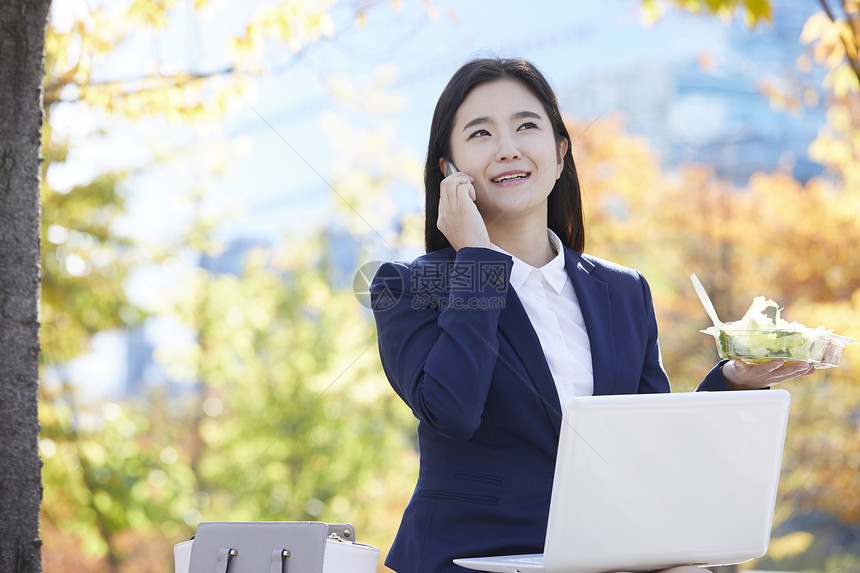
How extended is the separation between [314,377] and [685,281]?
458 cm

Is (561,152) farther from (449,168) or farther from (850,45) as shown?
(850,45)

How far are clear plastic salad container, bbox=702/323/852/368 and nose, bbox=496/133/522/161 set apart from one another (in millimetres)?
614

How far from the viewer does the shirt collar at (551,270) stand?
6.47 feet

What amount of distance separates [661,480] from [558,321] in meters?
0.66

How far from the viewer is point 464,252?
1.80 metres

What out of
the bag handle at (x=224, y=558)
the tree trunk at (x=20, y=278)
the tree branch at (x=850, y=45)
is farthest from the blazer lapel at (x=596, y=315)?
the tree trunk at (x=20, y=278)

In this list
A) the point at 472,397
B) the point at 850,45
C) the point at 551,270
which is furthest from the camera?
the point at 850,45

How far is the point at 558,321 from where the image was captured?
77.5 inches

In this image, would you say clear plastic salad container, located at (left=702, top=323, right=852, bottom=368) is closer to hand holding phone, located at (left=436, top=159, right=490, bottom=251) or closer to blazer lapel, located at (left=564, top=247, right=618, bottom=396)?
blazer lapel, located at (left=564, top=247, right=618, bottom=396)

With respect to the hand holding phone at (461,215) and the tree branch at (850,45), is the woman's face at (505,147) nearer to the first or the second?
the hand holding phone at (461,215)

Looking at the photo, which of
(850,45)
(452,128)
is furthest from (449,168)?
(850,45)

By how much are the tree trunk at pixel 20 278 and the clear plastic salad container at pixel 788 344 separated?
163cm

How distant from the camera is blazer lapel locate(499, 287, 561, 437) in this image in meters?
1.75

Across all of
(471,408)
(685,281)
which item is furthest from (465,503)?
(685,281)
